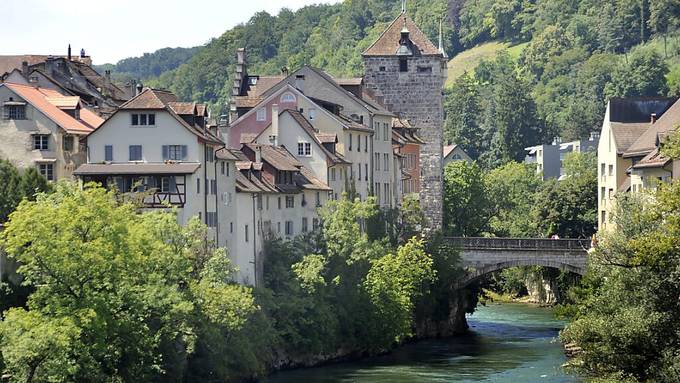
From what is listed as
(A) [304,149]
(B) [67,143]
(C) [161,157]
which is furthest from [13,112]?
(A) [304,149]

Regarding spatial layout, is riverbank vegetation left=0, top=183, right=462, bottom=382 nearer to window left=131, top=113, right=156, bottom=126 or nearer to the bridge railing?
window left=131, top=113, right=156, bottom=126

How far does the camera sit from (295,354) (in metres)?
94.3

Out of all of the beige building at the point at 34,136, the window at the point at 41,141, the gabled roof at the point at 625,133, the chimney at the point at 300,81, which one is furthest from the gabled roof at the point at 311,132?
the gabled roof at the point at 625,133

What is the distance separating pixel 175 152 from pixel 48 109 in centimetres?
1151

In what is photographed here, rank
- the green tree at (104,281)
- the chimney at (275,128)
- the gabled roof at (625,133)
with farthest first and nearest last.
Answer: the gabled roof at (625,133), the chimney at (275,128), the green tree at (104,281)

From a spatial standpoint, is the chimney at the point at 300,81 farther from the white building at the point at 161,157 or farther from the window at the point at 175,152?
the window at the point at 175,152

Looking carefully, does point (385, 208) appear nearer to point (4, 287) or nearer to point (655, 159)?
point (655, 159)

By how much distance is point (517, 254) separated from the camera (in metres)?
120

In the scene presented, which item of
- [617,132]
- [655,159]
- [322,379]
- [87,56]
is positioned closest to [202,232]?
[322,379]

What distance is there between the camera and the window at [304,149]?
11112 centimetres

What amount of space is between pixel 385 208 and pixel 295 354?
101 feet

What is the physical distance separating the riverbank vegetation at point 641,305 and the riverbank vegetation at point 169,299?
1684cm

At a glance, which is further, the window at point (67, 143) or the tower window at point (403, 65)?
the tower window at point (403, 65)

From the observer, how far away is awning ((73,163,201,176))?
87.6 metres
